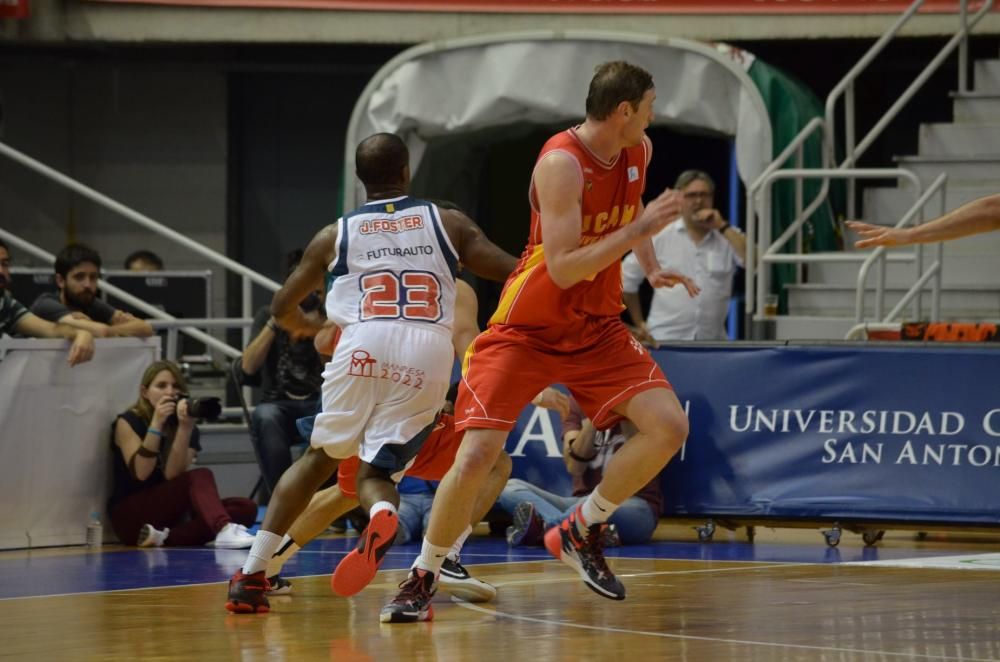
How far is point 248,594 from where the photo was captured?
6914 millimetres

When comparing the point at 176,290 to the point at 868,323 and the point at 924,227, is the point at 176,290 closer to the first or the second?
the point at 868,323

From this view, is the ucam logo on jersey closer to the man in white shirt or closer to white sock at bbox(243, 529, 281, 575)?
white sock at bbox(243, 529, 281, 575)

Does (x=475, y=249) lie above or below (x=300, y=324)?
above

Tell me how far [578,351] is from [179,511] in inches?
170

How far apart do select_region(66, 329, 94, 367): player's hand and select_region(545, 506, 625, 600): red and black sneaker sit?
4.34 m

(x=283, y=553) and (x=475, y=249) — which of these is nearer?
(x=475, y=249)

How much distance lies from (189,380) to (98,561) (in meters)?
3.87

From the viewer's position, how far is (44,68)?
17.1m

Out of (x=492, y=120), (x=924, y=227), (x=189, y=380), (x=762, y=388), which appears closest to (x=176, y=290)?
(x=189, y=380)

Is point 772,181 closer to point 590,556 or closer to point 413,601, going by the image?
point 590,556

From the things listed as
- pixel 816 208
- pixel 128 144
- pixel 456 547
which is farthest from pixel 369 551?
pixel 128 144

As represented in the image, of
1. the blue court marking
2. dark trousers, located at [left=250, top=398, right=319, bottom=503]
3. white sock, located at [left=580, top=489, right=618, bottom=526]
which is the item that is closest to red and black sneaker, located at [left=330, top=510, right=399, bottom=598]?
white sock, located at [left=580, top=489, right=618, bottom=526]

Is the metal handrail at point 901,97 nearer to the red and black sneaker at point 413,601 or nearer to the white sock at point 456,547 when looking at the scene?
the white sock at point 456,547

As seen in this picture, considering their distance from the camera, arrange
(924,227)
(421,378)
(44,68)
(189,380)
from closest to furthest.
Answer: (924,227) → (421,378) → (189,380) → (44,68)
